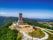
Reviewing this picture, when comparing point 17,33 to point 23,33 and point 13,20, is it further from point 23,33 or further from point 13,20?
point 13,20

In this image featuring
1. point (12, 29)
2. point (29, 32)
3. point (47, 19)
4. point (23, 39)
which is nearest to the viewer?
point (23, 39)

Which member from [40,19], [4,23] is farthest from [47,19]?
[4,23]

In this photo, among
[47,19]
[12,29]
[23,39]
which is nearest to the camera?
[23,39]

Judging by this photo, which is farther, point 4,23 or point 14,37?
point 4,23

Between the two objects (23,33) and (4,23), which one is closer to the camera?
(23,33)

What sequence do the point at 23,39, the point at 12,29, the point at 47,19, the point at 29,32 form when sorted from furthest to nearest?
the point at 47,19, the point at 12,29, the point at 29,32, the point at 23,39

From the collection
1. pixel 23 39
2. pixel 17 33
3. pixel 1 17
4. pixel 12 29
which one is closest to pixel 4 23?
pixel 1 17

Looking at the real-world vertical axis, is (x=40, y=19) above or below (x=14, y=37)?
above

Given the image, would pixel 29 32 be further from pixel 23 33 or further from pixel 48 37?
pixel 48 37

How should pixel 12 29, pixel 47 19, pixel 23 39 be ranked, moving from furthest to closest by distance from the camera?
pixel 47 19, pixel 12 29, pixel 23 39
